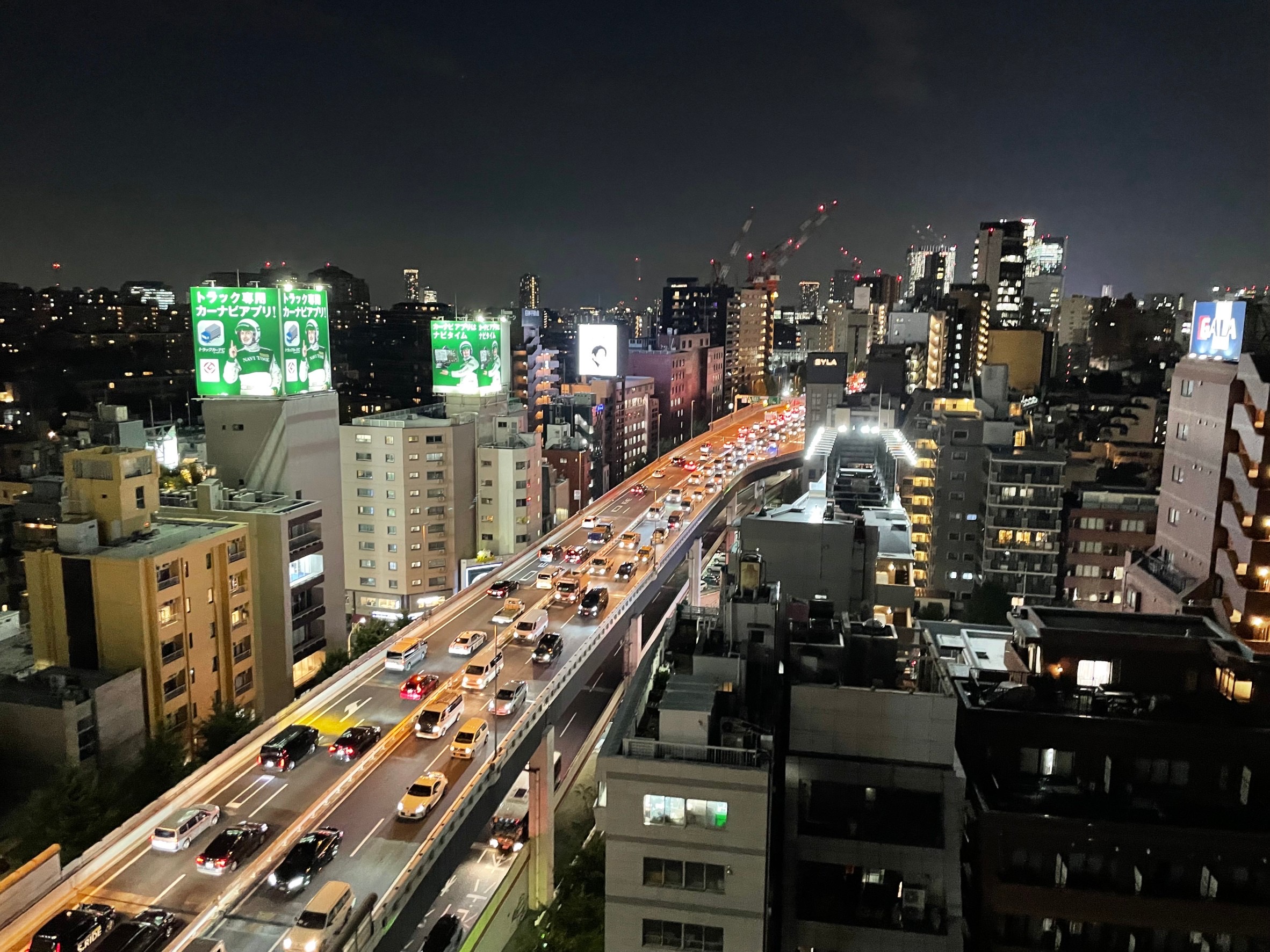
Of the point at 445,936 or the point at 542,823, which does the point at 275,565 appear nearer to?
the point at 542,823

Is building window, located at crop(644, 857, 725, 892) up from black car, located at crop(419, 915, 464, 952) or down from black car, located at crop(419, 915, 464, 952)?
up

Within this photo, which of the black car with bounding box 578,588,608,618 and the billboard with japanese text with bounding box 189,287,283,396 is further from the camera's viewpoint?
the billboard with japanese text with bounding box 189,287,283,396

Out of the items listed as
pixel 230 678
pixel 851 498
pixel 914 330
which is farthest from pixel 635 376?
pixel 230 678

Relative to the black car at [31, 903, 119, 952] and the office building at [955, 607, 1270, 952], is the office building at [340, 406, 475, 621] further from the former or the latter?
the office building at [955, 607, 1270, 952]

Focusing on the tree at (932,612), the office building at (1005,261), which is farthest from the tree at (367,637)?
the office building at (1005,261)

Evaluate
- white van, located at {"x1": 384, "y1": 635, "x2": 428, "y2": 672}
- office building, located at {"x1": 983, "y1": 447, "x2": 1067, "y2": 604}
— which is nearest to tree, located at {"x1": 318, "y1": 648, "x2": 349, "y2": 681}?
white van, located at {"x1": 384, "y1": 635, "x2": 428, "y2": 672}

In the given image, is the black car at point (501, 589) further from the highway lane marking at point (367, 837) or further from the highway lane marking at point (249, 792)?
the highway lane marking at point (367, 837)
